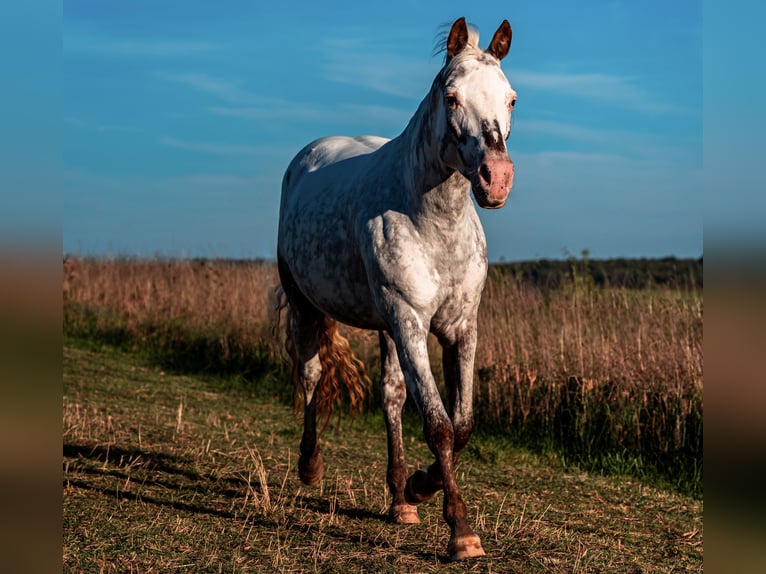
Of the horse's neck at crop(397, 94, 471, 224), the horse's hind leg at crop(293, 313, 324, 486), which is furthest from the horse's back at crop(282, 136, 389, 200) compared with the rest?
the horse's neck at crop(397, 94, 471, 224)

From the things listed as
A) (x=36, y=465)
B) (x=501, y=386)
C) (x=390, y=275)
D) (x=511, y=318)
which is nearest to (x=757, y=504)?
(x=36, y=465)

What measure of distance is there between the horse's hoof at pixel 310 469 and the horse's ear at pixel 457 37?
9.29 ft

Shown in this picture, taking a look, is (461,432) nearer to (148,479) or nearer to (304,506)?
(304,506)

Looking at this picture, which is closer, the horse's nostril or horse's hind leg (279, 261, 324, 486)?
the horse's nostril

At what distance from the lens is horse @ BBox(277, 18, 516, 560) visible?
366 cm

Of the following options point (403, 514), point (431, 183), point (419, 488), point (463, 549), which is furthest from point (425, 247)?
point (403, 514)

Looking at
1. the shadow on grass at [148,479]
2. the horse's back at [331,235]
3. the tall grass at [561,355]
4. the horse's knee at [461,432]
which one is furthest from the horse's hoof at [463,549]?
the tall grass at [561,355]

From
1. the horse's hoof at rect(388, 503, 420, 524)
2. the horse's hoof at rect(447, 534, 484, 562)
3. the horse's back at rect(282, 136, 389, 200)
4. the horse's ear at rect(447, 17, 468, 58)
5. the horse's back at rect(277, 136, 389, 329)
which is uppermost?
the horse's ear at rect(447, 17, 468, 58)

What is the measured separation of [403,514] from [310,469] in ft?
3.07

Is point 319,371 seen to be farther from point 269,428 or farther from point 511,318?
point 511,318

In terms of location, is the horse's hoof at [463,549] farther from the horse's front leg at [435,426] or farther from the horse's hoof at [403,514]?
the horse's hoof at [403,514]

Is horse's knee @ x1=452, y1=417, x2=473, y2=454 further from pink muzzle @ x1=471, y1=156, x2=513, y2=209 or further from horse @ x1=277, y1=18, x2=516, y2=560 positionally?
pink muzzle @ x1=471, y1=156, x2=513, y2=209

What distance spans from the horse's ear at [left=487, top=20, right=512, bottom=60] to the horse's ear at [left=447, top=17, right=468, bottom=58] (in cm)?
14

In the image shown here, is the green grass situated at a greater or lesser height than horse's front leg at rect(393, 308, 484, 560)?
lesser
